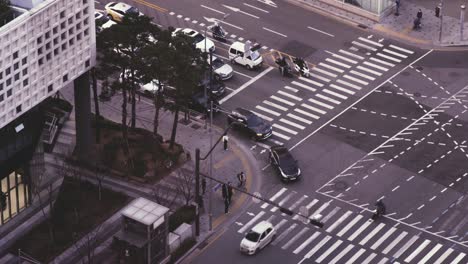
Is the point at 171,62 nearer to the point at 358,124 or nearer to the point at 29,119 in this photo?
the point at 29,119

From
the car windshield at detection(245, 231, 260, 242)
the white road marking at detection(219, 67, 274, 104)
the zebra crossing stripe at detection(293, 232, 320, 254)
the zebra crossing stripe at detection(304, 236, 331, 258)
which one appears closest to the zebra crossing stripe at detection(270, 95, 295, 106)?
the white road marking at detection(219, 67, 274, 104)

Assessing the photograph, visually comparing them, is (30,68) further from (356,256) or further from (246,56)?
(246,56)

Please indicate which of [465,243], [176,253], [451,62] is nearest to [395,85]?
[451,62]

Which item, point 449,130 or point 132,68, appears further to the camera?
point 449,130

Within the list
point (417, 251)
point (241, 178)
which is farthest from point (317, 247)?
point (241, 178)

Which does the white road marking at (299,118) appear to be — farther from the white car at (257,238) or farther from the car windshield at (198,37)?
the white car at (257,238)

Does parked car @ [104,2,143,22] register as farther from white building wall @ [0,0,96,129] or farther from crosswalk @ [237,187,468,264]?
crosswalk @ [237,187,468,264]

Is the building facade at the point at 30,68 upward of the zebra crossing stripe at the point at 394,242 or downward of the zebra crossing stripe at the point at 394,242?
upward

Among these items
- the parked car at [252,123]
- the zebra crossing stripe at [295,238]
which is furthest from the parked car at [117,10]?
the zebra crossing stripe at [295,238]
